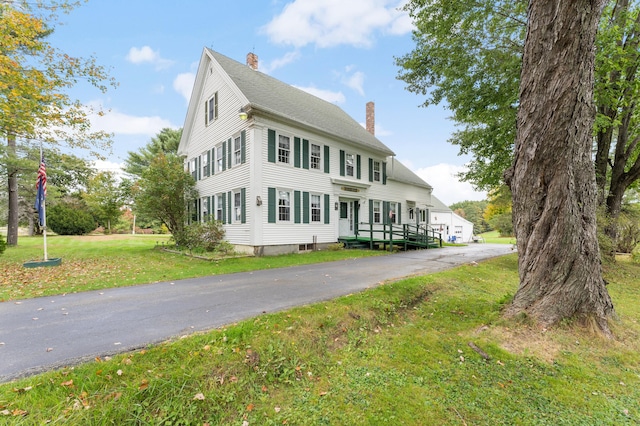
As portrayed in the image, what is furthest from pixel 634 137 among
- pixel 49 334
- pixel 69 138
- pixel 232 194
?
pixel 69 138

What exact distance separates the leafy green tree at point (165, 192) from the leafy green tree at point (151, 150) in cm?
2142

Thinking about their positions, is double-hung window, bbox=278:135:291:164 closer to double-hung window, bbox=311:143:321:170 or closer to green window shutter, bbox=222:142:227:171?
double-hung window, bbox=311:143:321:170

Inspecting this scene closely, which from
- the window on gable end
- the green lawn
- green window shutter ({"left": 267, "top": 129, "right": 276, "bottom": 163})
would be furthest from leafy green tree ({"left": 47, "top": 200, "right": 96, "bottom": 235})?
the green lawn

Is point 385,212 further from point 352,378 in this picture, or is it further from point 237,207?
point 352,378

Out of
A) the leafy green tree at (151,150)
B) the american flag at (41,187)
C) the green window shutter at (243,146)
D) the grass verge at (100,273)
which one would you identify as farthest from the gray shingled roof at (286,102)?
the leafy green tree at (151,150)

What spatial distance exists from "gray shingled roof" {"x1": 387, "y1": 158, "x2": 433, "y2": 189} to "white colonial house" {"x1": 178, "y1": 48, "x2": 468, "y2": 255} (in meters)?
0.69

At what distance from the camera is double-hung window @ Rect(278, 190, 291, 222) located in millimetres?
12742

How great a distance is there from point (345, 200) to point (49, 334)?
13.5 meters

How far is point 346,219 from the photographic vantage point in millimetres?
15883

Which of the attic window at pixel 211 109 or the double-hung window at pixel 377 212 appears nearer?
the attic window at pixel 211 109

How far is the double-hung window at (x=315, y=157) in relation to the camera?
46.3 feet

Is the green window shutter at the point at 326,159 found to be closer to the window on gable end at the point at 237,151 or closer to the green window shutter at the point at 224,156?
the window on gable end at the point at 237,151

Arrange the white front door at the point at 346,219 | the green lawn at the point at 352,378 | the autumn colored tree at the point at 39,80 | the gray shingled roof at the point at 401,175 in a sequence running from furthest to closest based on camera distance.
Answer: the gray shingled roof at the point at 401,175 < the white front door at the point at 346,219 < the autumn colored tree at the point at 39,80 < the green lawn at the point at 352,378

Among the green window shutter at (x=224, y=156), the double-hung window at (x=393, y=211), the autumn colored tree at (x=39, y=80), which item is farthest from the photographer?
the double-hung window at (x=393, y=211)
